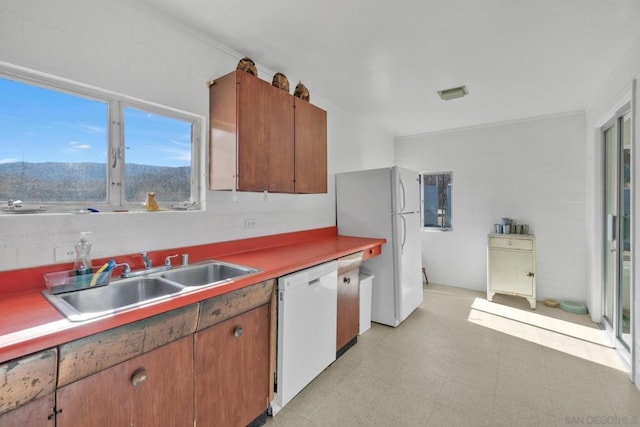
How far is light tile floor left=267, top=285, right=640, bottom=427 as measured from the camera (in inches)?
71.8

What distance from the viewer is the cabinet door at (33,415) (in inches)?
34.9

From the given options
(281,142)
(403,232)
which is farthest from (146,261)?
(403,232)

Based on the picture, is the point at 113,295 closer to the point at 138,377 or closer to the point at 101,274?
the point at 101,274

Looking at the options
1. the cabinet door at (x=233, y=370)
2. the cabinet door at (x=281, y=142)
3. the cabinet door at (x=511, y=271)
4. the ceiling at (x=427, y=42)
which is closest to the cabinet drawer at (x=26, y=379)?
the cabinet door at (x=233, y=370)

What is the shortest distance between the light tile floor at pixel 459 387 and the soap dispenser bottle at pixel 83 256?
138 cm

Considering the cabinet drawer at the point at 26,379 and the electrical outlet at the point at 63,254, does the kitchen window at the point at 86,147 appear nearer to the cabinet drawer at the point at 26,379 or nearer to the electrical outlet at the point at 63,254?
the electrical outlet at the point at 63,254

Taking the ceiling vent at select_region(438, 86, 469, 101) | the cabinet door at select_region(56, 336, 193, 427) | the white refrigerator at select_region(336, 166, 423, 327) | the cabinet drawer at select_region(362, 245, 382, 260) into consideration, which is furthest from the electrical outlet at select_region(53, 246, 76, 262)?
the ceiling vent at select_region(438, 86, 469, 101)

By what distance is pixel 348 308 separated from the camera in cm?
262

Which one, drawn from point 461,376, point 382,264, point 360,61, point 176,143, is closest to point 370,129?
point 360,61

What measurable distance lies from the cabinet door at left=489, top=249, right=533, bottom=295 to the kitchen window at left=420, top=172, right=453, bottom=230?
0.91m

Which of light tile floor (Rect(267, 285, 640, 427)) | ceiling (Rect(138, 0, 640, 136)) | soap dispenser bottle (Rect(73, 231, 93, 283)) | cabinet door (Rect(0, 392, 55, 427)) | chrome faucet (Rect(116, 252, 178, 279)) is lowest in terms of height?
light tile floor (Rect(267, 285, 640, 427))

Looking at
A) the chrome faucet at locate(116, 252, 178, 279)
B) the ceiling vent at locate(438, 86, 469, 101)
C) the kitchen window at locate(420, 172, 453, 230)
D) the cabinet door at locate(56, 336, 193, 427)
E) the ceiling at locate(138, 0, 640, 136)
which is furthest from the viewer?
the kitchen window at locate(420, 172, 453, 230)

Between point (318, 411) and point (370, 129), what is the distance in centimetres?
373

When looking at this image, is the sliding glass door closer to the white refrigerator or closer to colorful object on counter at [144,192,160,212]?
the white refrigerator
